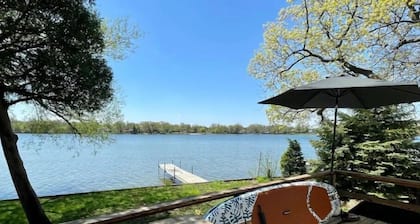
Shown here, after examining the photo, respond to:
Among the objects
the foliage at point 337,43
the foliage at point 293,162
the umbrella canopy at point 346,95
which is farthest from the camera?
the foliage at point 293,162

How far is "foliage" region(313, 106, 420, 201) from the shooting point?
19.2 feet

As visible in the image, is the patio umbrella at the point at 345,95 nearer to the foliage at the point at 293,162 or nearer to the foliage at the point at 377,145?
the foliage at the point at 377,145

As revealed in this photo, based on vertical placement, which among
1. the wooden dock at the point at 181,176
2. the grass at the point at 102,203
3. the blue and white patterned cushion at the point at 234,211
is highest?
the blue and white patterned cushion at the point at 234,211

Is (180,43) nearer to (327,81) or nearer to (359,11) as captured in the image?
(359,11)

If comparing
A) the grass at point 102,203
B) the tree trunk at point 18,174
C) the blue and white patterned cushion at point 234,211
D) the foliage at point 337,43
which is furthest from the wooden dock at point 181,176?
the blue and white patterned cushion at point 234,211

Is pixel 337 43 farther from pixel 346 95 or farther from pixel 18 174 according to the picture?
pixel 18 174

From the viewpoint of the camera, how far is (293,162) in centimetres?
946

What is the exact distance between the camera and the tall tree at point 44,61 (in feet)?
13.1

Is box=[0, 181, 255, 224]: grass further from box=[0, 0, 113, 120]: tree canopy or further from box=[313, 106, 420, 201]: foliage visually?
box=[313, 106, 420, 201]: foliage

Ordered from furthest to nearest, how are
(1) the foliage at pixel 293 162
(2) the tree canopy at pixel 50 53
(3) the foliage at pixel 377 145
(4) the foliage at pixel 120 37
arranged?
(1) the foliage at pixel 293 162, (4) the foliage at pixel 120 37, (3) the foliage at pixel 377 145, (2) the tree canopy at pixel 50 53

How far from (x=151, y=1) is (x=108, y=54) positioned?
5.67m

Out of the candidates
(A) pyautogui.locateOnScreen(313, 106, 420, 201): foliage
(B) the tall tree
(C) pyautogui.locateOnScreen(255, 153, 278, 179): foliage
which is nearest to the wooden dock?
(C) pyautogui.locateOnScreen(255, 153, 278, 179): foliage

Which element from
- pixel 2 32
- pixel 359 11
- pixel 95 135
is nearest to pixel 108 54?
pixel 95 135

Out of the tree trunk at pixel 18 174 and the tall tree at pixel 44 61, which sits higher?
the tall tree at pixel 44 61
